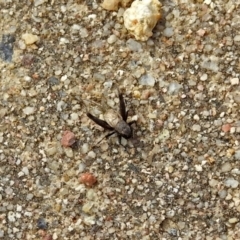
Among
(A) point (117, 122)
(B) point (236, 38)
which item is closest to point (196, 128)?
(A) point (117, 122)

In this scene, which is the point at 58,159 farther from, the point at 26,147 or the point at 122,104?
the point at 122,104

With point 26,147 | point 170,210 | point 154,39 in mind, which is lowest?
point 170,210

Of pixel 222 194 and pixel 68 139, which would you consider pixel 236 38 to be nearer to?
pixel 222 194

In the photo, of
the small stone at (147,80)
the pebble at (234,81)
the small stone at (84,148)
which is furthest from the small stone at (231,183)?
the small stone at (84,148)

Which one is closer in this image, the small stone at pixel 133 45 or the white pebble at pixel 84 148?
the white pebble at pixel 84 148

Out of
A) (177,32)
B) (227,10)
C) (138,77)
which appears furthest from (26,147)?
(227,10)

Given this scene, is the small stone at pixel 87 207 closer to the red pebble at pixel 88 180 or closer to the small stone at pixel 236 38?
the red pebble at pixel 88 180
